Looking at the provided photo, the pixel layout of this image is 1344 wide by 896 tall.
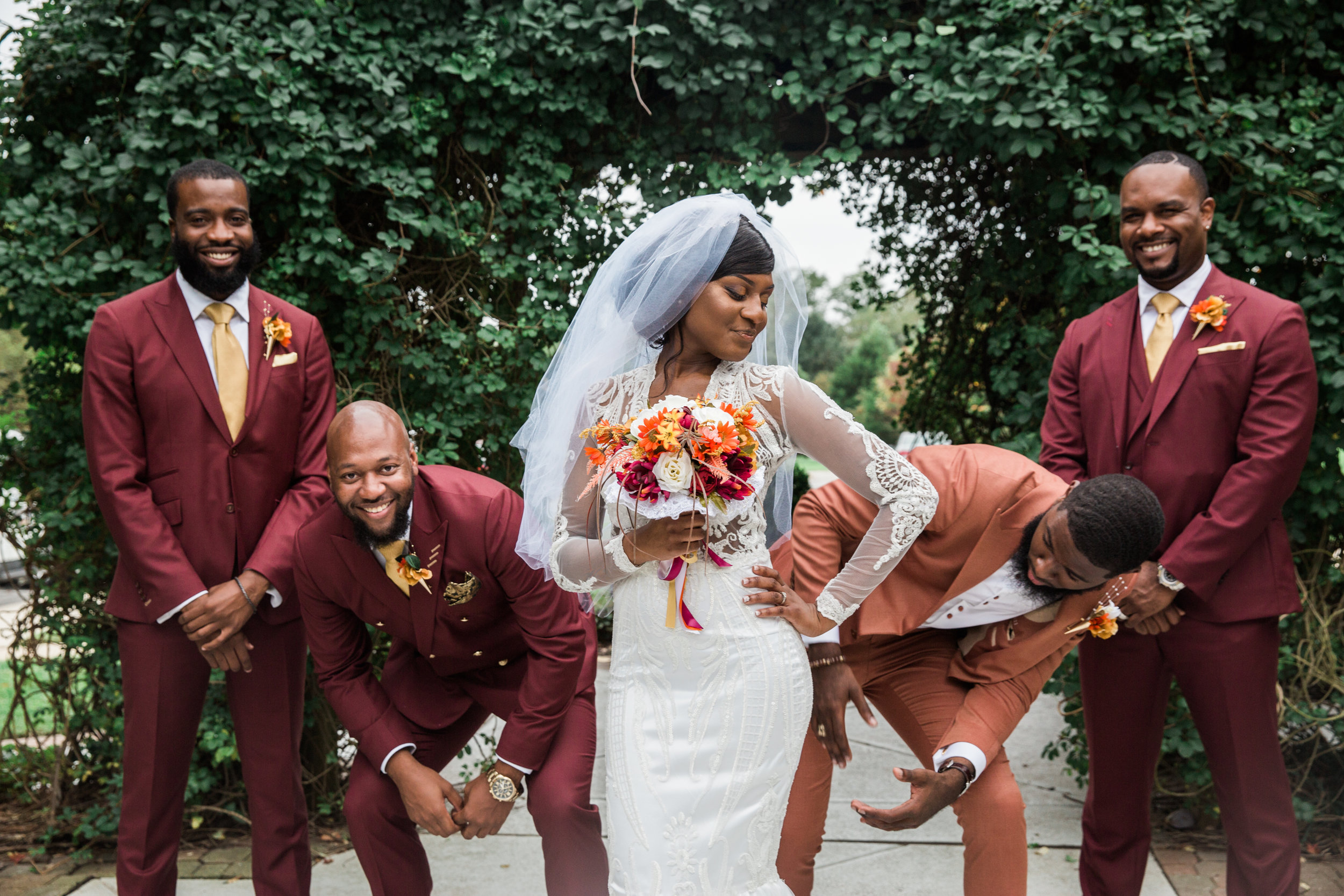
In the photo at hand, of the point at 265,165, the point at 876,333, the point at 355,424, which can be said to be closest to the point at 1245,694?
the point at 355,424

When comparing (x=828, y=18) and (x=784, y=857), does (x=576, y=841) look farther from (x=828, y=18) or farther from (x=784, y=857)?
(x=828, y=18)

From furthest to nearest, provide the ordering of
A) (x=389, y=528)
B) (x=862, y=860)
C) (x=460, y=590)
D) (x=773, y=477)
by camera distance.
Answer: (x=862, y=860)
(x=460, y=590)
(x=389, y=528)
(x=773, y=477)

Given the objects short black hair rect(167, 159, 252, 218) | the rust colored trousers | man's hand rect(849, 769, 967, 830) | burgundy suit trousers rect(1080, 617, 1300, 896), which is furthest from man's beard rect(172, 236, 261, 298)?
burgundy suit trousers rect(1080, 617, 1300, 896)

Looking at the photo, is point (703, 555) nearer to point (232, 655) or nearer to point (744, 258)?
point (744, 258)

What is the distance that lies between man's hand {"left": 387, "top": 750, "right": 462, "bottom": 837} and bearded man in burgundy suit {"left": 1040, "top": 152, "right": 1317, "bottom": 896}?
208cm

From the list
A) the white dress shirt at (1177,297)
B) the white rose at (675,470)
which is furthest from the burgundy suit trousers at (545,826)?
the white dress shirt at (1177,297)

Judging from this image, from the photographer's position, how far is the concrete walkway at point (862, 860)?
3.84m

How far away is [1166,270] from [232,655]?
325cm

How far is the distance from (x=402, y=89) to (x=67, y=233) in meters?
1.44

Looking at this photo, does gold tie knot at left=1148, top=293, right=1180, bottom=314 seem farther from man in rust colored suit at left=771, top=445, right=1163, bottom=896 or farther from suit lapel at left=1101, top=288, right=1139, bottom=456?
man in rust colored suit at left=771, top=445, right=1163, bottom=896

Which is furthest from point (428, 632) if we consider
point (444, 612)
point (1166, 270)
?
point (1166, 270)

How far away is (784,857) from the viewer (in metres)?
2.91

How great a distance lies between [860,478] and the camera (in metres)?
2.69

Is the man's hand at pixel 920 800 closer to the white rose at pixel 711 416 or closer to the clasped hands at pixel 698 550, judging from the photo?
the clasped hands at pixel 698 550
